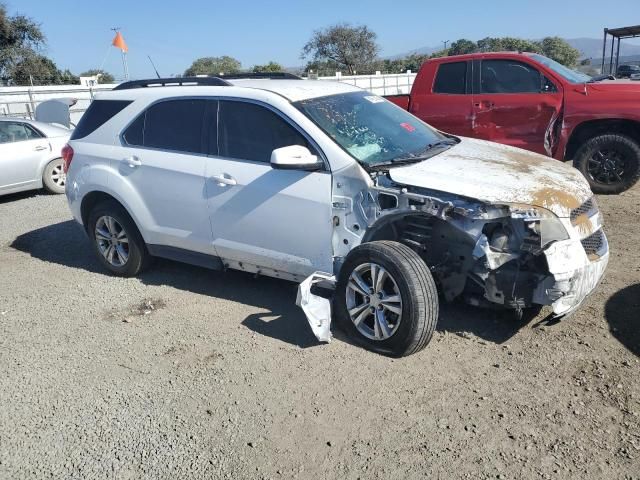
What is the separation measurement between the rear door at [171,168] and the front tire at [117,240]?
27cm

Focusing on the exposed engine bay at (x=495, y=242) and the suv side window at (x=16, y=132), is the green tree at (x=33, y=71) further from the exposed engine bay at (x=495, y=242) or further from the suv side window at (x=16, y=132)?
the exposed engine bay at (x=495, y=242)

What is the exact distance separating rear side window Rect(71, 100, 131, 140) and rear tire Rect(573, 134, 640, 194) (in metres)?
5.59

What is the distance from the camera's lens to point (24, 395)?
3740 millimetres

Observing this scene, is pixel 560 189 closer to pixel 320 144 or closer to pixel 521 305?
pixel 521 305

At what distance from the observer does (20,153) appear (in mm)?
9492

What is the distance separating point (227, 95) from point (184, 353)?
82.0 inches

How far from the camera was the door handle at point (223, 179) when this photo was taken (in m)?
4.49

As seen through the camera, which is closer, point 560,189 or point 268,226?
point 560,189

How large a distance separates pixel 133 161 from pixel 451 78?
5.07 m

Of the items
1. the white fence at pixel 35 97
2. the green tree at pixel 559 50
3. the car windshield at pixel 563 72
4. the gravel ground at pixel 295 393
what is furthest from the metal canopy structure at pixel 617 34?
the green tree at pixel 559 50

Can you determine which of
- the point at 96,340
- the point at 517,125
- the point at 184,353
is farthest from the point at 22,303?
the point at 517,125

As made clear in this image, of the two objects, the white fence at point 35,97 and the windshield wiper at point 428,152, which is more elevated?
the white fence at point 35,97

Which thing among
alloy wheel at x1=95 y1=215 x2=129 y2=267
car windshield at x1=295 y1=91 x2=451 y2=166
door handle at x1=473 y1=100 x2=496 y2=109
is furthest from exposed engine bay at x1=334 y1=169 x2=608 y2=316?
door handle at x1=473 y1=100 x2=496 y2=109

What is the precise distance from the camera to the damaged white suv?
11.9 feet
